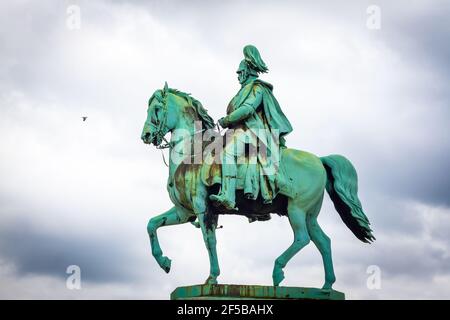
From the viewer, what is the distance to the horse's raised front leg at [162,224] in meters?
16.7

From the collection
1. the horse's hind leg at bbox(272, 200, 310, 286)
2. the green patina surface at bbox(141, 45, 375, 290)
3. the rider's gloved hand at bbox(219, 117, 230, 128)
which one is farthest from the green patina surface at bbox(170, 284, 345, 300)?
the rider's gloved hand at bbox(219, 117, 230, 128)

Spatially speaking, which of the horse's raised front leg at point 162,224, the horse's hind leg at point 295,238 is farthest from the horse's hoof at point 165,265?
the horse's hind leg at point 295,238

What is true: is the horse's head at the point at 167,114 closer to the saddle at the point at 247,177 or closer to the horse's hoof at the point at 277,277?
the saddle at the point at 247,177

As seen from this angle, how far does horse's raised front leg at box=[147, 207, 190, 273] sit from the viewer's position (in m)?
16.7

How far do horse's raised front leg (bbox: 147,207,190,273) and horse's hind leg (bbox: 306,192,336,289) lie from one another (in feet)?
6.87

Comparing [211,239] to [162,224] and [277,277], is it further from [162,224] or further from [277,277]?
[277,277]

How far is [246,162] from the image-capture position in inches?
646

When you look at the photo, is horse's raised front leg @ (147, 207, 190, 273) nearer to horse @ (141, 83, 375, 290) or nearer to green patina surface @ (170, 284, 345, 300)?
horse @ (141, 83, 375, 290)

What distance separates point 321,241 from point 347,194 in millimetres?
970

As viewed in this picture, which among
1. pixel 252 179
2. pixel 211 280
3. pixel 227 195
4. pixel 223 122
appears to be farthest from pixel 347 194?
pixel 211 280
